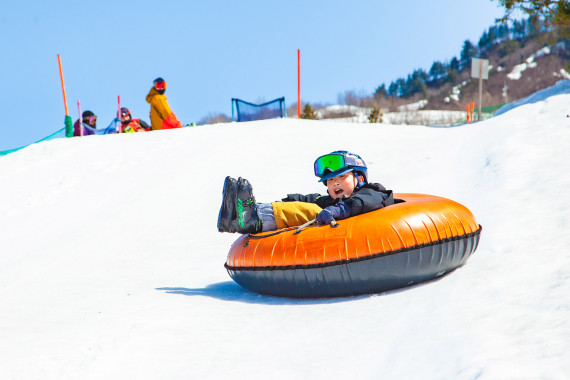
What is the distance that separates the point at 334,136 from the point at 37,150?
735 centimetres

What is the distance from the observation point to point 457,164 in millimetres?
9508

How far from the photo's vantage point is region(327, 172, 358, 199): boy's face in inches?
186

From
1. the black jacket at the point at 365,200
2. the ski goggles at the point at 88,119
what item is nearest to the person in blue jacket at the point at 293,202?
the black jacket at the point at 365,200

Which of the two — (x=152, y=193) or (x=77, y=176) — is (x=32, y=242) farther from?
(x=77, y=176)

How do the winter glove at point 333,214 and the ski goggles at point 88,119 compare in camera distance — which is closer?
the winter glove at point 333,214

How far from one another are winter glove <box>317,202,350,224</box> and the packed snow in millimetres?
659

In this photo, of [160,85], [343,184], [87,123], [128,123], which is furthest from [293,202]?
[87,123]

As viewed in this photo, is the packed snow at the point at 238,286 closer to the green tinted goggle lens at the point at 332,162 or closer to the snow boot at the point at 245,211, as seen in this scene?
the snow boot at the point at 245,211

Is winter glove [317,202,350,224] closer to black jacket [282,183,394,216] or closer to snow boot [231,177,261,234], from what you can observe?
black jacket [282,183,394,216]

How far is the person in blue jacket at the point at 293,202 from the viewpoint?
458 centimetres

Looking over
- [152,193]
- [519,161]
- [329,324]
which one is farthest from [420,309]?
[152,193]

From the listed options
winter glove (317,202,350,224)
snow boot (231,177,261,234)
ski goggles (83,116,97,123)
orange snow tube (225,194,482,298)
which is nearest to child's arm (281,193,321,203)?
snow boot (231,177,261,234)

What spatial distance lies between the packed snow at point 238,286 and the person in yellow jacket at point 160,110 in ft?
4.68

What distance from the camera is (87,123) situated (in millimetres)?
14852
